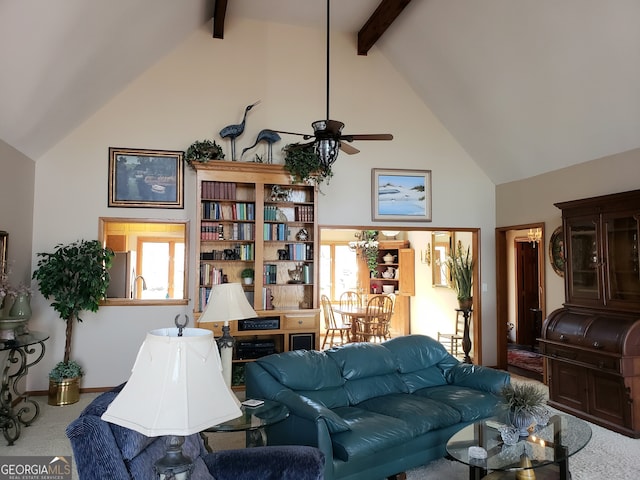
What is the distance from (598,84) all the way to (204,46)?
14.7ft

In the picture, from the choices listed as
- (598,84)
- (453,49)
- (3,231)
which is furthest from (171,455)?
(453,49)

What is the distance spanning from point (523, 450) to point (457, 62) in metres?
4.35

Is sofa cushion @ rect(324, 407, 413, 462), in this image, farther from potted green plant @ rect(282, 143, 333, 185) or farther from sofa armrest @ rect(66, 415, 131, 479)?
potted green plant @ rect(282, 143, 333, 185)

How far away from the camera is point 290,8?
5590 millimetres

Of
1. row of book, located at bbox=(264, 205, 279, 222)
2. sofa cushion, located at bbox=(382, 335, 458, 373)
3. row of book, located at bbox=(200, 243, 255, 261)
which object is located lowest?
sofa cushion, located at bbox=(382, 335, 458, 373)

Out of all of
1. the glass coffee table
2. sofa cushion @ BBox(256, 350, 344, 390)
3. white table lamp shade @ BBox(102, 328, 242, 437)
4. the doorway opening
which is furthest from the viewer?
the doorway opening

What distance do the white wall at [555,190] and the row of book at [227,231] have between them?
3.58 meters

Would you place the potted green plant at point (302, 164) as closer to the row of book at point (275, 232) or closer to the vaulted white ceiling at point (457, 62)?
the row of book at point (275, 232)

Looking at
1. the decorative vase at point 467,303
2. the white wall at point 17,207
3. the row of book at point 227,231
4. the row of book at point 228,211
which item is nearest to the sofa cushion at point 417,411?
the row of book at point 227,231

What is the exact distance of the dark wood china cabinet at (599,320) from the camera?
Result: 4.06 metres

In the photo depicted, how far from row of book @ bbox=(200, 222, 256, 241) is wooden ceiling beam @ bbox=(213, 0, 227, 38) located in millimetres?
2417

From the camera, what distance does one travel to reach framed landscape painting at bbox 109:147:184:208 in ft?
17.8

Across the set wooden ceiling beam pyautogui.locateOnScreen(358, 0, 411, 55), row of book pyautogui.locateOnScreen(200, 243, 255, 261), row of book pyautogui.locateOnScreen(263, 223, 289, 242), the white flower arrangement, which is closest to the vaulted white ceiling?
wooden ceiling beam pyautogui.locateOnScreen(358, 0, 411, 55)

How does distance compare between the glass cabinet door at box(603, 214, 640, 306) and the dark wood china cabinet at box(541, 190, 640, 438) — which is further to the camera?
the glass cabinet door at box(603, 214, 640, 306)
